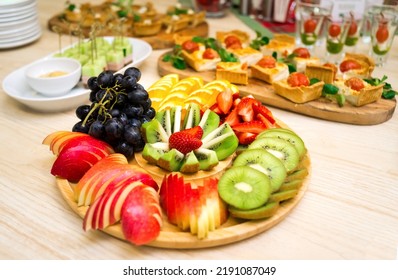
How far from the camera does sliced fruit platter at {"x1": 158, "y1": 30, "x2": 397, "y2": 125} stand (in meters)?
1.70

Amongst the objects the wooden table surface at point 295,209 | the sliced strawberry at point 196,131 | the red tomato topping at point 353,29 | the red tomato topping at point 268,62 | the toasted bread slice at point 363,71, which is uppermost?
the red tomato topping at point 353,29

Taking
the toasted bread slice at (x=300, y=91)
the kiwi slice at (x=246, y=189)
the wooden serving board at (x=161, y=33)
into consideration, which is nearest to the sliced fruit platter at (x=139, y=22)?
the wooden serving board at (x=161, y=33)

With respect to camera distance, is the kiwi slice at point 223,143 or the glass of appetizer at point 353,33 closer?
the kiwi slice at point 223,143

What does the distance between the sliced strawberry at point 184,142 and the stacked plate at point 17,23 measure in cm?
138

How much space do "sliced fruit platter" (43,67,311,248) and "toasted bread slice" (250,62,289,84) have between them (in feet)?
0.93

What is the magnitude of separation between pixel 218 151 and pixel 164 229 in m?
0.34

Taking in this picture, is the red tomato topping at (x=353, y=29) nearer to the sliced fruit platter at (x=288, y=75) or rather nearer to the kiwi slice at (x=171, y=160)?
the sliced fruit platter at (x=288, y=75)

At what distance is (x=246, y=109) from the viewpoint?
152 cm

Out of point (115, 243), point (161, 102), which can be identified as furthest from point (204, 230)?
point (161, 102)

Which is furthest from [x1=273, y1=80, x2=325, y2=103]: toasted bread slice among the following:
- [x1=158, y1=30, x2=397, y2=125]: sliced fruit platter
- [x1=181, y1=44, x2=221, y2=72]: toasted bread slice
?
[x1=181, y1=44, x2=221, y2=72]: toasted bread slice

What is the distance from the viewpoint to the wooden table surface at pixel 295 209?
1.11 metres

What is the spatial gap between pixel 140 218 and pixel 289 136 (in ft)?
1.79

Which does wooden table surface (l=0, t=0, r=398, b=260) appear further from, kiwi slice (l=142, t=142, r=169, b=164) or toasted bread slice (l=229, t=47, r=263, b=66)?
toasted bread slice (l=229, t=47, r=263, b=66)

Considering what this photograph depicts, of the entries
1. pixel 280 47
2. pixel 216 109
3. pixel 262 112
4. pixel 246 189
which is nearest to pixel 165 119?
pixel 216 109
